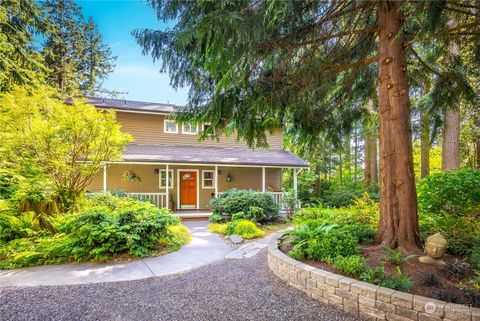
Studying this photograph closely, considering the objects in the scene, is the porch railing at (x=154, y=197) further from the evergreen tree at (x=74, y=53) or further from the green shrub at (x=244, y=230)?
the evergreen tree at (x=74, y=53)

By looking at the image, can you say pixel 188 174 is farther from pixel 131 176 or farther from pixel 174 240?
pixel 174 240

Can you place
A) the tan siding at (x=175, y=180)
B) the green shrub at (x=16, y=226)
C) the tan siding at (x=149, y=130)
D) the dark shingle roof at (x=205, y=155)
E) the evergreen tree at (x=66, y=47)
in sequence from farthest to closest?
1. the evergreen tree at (x=66, y=47)
2. the tan siding at (x=149, y=130)
3. the tan siding at (x=175, y=180)
4. the dark shingle roof at (x=205, y=155)
5. the green shrub at (x=16, y=226)

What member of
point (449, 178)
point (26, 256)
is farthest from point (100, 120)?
point (449, 178)

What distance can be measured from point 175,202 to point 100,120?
7.11 m

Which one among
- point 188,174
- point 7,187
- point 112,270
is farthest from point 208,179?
point 112,270

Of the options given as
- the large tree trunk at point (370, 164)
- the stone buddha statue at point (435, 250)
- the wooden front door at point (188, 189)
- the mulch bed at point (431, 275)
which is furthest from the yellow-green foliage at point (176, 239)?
the large tree trunk at point (370, 164)

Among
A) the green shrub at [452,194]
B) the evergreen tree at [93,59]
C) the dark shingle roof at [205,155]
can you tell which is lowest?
the green shrub at [452,194]

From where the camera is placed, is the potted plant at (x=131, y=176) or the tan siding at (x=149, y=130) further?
the tan siding at (x=149, y=130)

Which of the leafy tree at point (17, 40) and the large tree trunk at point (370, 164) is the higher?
the leafy tree at point (17, 40)

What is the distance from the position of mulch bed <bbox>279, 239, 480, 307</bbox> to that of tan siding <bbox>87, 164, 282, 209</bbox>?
10.1 m

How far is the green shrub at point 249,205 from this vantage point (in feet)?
30.7

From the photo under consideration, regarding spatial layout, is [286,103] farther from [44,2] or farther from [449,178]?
[44,2]

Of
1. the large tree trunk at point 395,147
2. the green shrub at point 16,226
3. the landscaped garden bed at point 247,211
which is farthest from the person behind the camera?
the landscaped garden bed at point 247,211

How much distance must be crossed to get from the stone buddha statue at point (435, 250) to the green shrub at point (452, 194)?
2.75 metres
